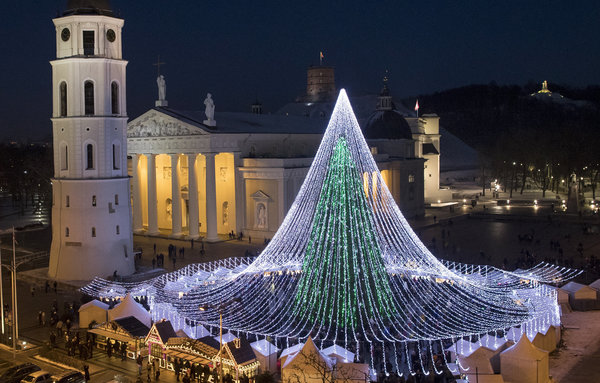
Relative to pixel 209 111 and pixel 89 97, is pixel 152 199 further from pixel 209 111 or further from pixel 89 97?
pixel 89 97

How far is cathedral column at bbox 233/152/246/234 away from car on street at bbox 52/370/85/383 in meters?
28.1

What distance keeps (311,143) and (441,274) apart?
110 ft

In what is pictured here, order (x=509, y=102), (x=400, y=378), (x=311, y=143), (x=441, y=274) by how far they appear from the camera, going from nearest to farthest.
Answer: (x=400, y=378) < (x=441, y=274) < (x=311, y=143) < (x=509, y=102)

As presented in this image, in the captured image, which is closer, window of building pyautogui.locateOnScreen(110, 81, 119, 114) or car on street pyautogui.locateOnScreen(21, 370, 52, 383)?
car on street pyautogui.locateOnScreen(21, 370, 52, 383)

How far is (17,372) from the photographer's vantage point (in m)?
20.0

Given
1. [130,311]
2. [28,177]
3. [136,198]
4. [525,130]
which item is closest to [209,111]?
[136,198]

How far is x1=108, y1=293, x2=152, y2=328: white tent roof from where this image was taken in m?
24.3

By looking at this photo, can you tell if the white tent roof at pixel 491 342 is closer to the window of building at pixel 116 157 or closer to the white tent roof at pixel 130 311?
the white tent roof at pixel 130 311

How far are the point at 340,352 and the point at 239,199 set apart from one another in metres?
28.8

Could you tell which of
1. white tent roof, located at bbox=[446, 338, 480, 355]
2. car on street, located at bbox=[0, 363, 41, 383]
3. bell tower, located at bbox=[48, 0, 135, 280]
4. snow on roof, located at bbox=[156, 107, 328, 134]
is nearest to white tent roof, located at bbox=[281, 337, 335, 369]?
white tent roof, located at bbox=[446, 338, 480, 355]

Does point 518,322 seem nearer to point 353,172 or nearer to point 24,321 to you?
point 353,172

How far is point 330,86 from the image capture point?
12138 centimetres

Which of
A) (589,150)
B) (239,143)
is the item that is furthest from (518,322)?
(589,150)

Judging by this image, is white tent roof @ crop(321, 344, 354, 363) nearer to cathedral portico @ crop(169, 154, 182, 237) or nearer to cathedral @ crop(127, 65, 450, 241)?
cathedral @ crop(127, 65, 450, 241)
